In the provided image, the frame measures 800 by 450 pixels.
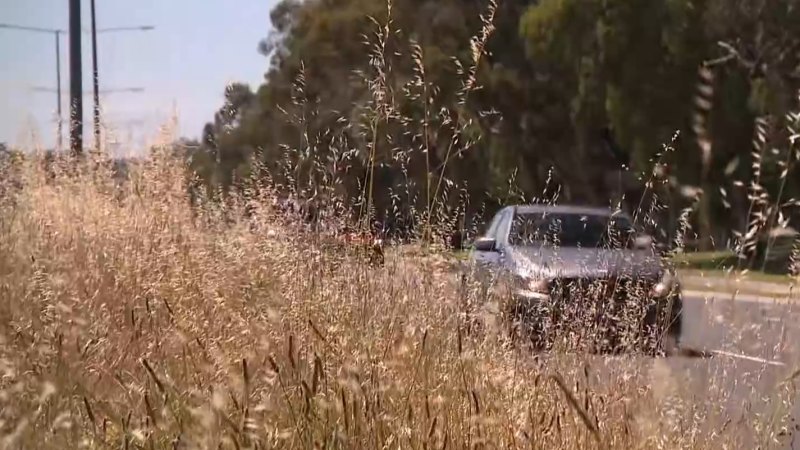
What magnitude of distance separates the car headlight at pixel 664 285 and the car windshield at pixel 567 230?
28 centimetres

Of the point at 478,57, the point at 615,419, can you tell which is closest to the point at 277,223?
the point at 478,57

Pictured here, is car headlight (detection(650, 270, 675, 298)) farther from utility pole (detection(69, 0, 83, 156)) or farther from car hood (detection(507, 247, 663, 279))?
utility pole (detection(69, 0, 83, 156))

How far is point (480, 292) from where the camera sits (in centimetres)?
488

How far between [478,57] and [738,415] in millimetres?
1676

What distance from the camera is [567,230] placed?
8.44 m

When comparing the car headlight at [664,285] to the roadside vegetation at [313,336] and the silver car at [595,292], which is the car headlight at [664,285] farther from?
the roadside vegetation at [313,336]

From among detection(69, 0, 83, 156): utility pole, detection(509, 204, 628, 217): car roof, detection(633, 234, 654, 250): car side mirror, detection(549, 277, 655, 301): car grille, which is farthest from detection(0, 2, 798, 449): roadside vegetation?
detection(69, 0, 83, 156): utility pole

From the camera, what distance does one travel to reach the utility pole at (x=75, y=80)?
8125 mm

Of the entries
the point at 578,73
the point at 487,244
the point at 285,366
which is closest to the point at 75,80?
the point at 487,244

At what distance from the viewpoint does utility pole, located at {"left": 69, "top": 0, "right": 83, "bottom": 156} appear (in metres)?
8.12

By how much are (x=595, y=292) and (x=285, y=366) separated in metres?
1.71

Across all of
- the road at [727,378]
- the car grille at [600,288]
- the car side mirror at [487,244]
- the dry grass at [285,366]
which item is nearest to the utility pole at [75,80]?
the dry grass at [285,366]

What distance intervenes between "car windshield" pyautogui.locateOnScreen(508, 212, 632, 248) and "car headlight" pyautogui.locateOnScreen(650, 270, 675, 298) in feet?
0.93

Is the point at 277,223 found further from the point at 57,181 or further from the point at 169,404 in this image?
the point at 57,181
